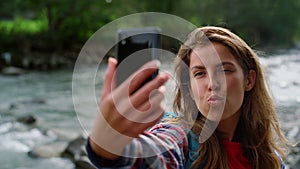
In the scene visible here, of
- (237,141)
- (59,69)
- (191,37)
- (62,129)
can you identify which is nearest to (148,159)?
(191,37)

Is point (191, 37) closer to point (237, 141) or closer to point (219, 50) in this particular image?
point (219, 50)

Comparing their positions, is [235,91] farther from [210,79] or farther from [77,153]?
[77,153]

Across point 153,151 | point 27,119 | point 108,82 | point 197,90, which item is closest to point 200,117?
point 197,90

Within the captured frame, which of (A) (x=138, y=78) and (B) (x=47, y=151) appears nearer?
(A) (x=138, y=78)

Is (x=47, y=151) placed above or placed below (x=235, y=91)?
below

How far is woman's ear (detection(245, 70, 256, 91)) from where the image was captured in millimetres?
843

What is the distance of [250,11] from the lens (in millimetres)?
17688

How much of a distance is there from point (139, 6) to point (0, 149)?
12071mm

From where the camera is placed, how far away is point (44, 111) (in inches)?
243

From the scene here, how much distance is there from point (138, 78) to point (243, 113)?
506mm

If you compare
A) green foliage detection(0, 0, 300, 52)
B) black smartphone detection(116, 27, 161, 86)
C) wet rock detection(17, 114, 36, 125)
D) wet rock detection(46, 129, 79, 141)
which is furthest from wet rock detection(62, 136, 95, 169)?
green foliage detection(0, 0, 300, 52)

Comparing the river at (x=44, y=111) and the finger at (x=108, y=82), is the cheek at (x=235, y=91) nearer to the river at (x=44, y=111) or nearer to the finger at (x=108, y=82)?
the finger at (x=108, y=82)

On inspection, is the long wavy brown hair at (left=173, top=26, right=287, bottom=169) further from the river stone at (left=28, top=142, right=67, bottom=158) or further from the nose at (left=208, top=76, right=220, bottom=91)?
the river stone at (left=28, top=142, right=67, bottom=158)

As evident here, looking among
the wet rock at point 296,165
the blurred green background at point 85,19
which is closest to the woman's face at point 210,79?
the wet rock at point 296,165
